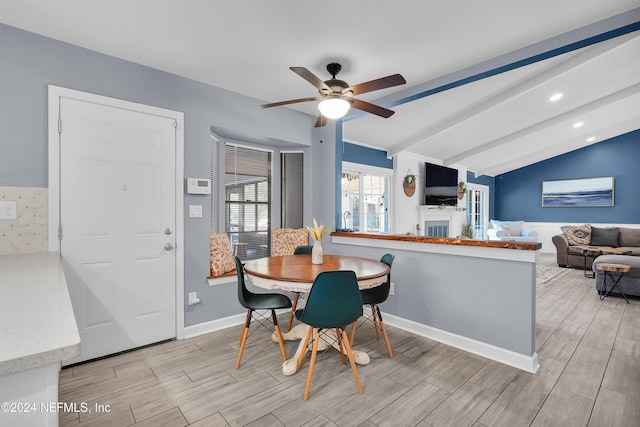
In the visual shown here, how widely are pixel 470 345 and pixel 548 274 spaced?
4312mm

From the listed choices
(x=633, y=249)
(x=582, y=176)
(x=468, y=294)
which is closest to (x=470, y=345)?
(x=468, y=294)

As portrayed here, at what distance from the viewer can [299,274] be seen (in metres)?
2.12

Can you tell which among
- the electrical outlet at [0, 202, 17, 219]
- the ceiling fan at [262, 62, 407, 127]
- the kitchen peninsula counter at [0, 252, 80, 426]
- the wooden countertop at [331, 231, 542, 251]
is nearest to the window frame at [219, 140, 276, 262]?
the wooden countertop at [331, 231, 542, 251]

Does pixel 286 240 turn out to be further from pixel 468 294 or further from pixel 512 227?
pixel 512 227

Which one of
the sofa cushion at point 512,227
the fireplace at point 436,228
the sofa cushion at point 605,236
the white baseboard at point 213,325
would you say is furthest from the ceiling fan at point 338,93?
the sofa cushion at point 512,227

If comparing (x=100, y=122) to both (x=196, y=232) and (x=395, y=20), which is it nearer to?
(x=196, y=232)

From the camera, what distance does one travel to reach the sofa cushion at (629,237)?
6126 mm

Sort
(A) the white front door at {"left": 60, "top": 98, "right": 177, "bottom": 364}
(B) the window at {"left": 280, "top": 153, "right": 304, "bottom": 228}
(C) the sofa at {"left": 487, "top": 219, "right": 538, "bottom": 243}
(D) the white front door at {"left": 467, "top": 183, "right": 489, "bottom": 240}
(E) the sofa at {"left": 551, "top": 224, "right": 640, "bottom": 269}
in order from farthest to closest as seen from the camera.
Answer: (D) the white front door at {"left": 467, "top": 183, "right": 489, "bottom": 240} < (C) the sofa at {"left": 487, "top": 219, "right": 538, "bottom": 243} < (E) the sofa at {"left": 551, "top": 224, "right": 640, "bottom": 269} < (B) the window at {"left": 280, "top": 153, "right": 304, "bottom": 228} < (A) the white front door at {"left": 60, "top": 98, "right": 177, "bottom": 364}

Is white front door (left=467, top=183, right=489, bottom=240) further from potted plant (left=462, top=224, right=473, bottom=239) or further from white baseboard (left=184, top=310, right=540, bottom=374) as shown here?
white baseboard (left=184, top=310, right=540, bottom=374)

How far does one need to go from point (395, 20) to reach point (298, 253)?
87.7 inches

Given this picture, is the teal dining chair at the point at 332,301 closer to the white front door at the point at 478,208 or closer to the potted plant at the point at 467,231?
the potted plant at the point at 467,231

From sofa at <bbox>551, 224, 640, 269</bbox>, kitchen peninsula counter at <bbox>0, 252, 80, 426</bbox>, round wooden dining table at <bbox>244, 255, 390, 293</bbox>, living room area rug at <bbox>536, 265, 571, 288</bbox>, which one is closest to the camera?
kitchen peninsula counter at <bbox>0, 252, 80, 426</bbox>

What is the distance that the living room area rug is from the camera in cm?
503

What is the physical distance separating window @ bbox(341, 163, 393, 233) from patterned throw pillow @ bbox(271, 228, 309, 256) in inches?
56.5
